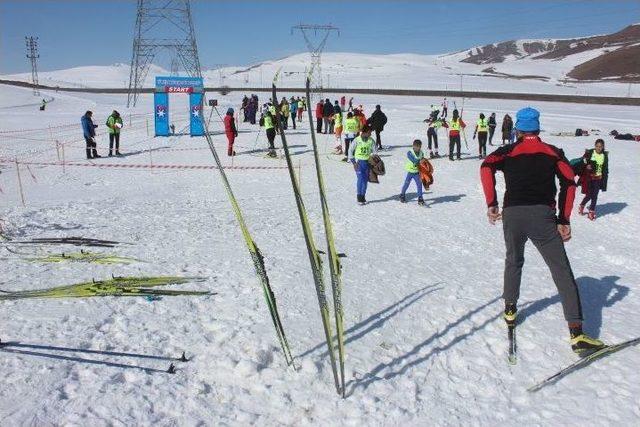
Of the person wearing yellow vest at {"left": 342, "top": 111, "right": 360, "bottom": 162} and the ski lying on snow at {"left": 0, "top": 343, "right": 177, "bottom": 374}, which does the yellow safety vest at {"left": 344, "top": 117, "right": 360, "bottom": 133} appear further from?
the ski lying on snow at {"left": 0, "top": 343, "right": 177, "bottom": 374}

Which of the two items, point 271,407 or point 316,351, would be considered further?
point 316,351

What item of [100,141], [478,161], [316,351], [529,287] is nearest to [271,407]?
[316,351]

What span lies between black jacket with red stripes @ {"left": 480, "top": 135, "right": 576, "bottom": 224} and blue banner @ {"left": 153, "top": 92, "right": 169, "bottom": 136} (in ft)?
66.1

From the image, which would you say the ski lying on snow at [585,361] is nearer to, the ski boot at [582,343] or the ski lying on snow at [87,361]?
the ski boot at [582,343]

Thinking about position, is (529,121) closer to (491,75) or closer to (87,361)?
(87,361)

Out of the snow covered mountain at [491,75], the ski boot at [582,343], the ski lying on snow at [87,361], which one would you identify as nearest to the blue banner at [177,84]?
the ski lying on snow at [87,361]

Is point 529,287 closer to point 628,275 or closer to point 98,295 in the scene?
point 628,275

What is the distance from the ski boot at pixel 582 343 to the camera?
13.4 feet

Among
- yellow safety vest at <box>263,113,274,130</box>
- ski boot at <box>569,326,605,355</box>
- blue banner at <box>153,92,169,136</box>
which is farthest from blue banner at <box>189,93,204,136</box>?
ski boot at <box>569,326,605,355</box>

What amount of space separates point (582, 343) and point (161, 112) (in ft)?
69.7

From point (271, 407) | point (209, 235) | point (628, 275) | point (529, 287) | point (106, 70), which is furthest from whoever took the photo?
point (106, 70)

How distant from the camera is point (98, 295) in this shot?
4.90m

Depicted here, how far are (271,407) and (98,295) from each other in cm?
242

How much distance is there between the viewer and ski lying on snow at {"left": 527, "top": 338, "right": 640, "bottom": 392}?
3.73 m
